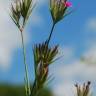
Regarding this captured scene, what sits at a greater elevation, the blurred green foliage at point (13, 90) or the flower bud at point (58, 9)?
the flower bud at point (58, 9)

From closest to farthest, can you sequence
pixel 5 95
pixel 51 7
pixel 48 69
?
pixel 48 69 → pixel 51 7 → pixel 5 95

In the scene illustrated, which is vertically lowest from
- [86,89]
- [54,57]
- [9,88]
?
[9,88]

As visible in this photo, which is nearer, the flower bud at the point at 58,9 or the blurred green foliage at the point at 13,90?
the flower bud at the point at 58,9

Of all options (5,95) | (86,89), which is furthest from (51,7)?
(5,95)

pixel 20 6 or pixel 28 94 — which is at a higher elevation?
pixel 20 6

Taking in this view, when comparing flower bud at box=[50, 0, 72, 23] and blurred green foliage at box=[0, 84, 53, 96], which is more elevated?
flower bud at box=[50, 0, 72, 23]

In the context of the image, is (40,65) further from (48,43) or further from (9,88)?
(9,88)

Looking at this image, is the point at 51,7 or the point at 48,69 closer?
the point at 48,69

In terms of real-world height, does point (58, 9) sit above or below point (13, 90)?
above

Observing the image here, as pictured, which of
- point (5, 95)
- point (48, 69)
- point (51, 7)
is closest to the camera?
point (48, 69)

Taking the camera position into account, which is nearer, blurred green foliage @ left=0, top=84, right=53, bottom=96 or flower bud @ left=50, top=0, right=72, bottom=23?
flower bud @ left=50, top=0, right=72, bottom=23

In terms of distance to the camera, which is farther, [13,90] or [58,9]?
[13,90]
